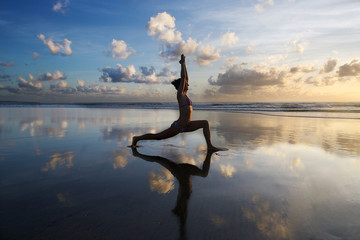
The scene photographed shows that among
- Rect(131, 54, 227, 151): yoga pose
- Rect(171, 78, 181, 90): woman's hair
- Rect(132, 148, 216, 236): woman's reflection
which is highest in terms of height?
Rect(171, 78, 181, 90): woman's hair

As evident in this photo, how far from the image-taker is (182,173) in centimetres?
408

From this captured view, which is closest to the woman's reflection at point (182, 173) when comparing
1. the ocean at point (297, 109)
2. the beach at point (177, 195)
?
the beach at point (177, 195)

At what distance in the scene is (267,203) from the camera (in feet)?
9.19

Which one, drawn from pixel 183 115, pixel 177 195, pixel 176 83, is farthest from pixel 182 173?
pixel 176 83

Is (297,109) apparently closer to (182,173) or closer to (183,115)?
(183,115)

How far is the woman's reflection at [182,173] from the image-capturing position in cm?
255

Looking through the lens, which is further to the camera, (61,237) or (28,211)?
(28,211)

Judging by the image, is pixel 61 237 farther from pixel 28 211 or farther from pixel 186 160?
pixel 186 160

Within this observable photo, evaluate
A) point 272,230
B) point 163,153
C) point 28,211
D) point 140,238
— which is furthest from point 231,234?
point 163,153

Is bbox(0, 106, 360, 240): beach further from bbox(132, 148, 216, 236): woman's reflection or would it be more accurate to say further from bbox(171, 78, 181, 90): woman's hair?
bbox(171, 78, 181, 90): woman's hair

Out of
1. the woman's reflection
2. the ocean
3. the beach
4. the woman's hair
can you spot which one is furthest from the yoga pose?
the ocean

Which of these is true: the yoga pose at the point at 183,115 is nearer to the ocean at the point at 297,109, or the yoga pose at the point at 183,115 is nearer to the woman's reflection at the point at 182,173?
the woman's reflection at the point at 182,173

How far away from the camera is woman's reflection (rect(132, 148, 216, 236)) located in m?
2.55

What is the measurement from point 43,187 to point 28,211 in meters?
0.79
